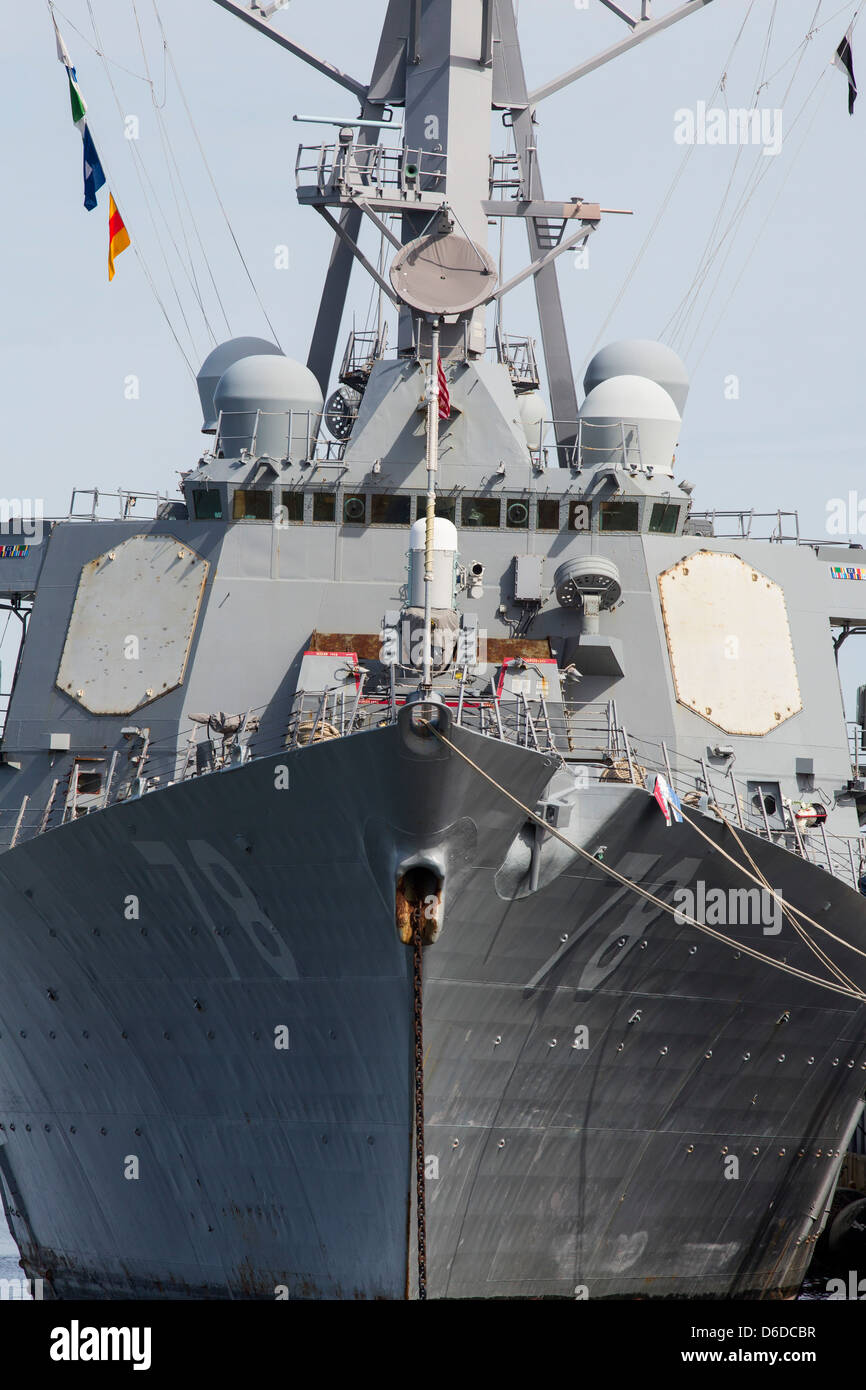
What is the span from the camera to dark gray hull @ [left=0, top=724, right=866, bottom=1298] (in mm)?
13695

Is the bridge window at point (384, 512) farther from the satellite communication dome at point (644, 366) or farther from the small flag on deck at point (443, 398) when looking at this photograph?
the satellite communication dome at point (644, 366)

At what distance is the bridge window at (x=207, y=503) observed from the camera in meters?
19.6

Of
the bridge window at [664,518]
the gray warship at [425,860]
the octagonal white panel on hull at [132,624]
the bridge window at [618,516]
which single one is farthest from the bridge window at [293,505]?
the bridge window at [664,518]

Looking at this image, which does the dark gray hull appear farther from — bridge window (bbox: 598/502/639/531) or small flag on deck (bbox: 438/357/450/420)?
small flag on deck (bbox: 438/357/450/420)

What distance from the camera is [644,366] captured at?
22.4m

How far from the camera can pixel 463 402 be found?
2003cm

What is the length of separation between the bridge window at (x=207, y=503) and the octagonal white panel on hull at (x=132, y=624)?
417 millimetres

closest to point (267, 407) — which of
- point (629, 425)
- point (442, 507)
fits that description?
point (442, 507)

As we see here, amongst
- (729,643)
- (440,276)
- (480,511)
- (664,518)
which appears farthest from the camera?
(440,276)

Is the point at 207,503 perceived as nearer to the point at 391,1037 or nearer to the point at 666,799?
the point at 666,799

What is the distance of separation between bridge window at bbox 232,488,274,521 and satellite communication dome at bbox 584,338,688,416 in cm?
498

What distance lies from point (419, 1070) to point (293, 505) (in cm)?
793
